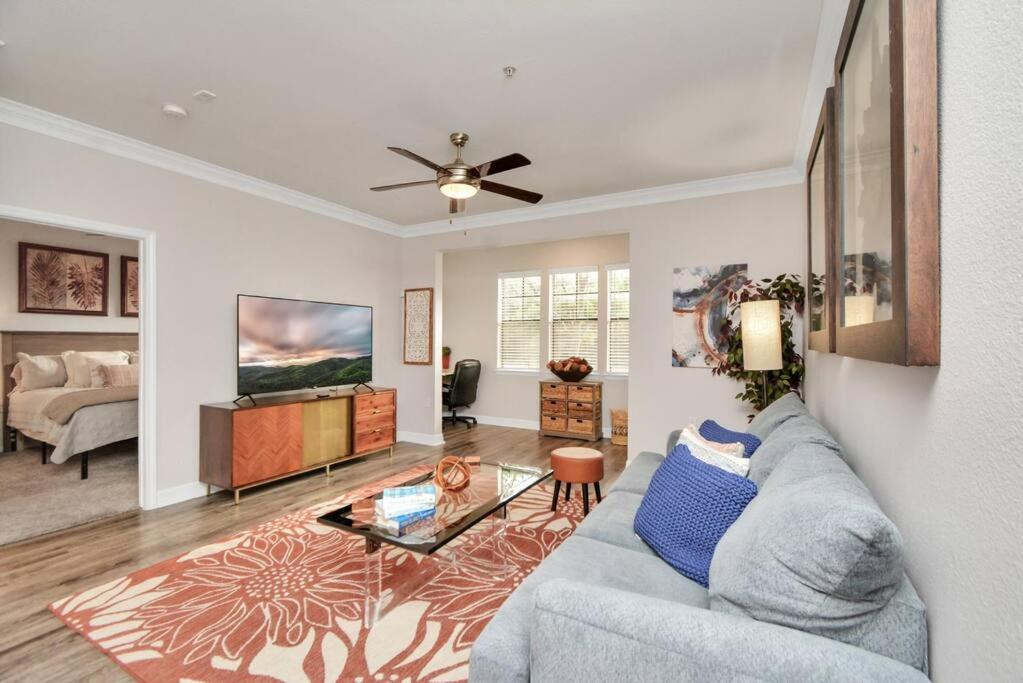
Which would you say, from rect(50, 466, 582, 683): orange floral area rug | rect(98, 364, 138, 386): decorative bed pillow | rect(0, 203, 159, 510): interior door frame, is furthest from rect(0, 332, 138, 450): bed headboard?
rect(50, 466, 582, 683): orange floral area rug

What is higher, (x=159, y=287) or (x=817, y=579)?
(x=159, y=287)

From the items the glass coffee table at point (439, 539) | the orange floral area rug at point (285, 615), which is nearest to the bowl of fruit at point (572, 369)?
the glass coffee table at point (439, 539)

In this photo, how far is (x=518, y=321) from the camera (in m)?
7.09

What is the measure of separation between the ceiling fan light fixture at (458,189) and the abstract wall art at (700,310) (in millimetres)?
2194

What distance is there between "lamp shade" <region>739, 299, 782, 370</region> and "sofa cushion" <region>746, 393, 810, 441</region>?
0.57 metres

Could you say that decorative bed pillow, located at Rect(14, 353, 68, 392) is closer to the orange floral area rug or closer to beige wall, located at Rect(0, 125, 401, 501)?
beige wall, located at Rect(0, 125, 401, 501)

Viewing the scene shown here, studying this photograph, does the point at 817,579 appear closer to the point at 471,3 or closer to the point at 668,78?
the point at 471,3

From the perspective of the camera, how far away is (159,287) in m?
3.64

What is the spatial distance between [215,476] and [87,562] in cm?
107

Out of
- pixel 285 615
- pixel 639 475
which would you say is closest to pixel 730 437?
pixel 639 475

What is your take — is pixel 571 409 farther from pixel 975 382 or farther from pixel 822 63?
pixel 975 382

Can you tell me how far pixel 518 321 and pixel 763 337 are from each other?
409 centimetres

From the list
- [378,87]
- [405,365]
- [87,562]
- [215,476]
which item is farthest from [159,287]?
[405,365]

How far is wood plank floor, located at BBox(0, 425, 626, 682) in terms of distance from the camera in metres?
1.92
